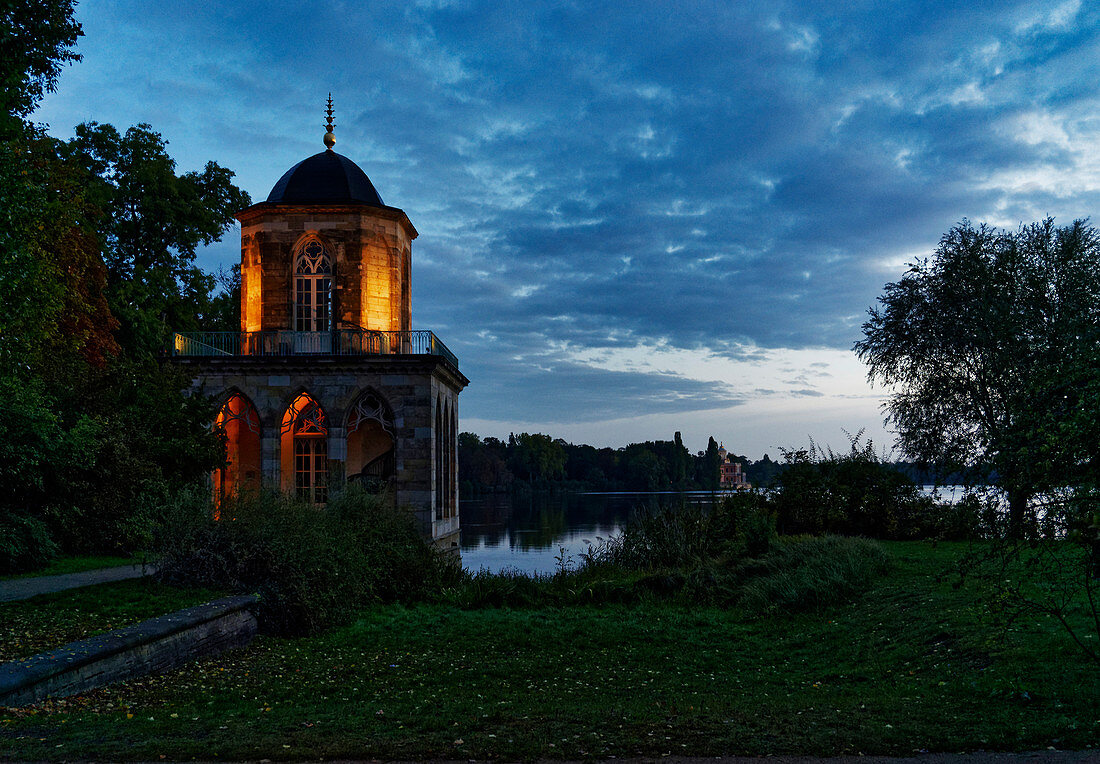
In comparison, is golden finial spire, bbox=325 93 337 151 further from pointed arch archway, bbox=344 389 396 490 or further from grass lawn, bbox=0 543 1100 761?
grass lawn, bbox=0 543 1100 761

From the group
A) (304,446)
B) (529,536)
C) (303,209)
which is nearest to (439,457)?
(304,446)

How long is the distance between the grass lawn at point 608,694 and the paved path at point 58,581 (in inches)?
189

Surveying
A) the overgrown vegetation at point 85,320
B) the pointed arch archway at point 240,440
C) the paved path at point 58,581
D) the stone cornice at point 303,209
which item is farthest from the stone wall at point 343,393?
the paved path at point 58,581

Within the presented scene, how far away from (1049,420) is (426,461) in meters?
20.8

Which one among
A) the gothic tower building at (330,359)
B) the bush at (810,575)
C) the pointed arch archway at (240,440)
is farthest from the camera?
the pointed arch archway at (240,440)

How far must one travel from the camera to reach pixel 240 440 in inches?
1153

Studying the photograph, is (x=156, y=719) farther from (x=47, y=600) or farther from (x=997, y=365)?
(x=997, y=365)

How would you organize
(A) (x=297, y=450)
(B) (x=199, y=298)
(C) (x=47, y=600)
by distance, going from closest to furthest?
(C) (x=47, y=600), (A) (x=297, y=450), (B) (x=199, y=298)

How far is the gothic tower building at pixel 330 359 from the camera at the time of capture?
25516mm

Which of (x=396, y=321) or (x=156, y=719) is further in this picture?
(x=396, y=321)

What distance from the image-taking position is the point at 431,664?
10281mm

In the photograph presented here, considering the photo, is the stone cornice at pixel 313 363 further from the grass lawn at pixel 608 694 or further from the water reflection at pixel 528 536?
the grass lawn at pixel 608 694

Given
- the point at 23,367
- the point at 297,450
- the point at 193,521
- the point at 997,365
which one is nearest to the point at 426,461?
the point at 297,450

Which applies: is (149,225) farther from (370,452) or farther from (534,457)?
(534,457)
